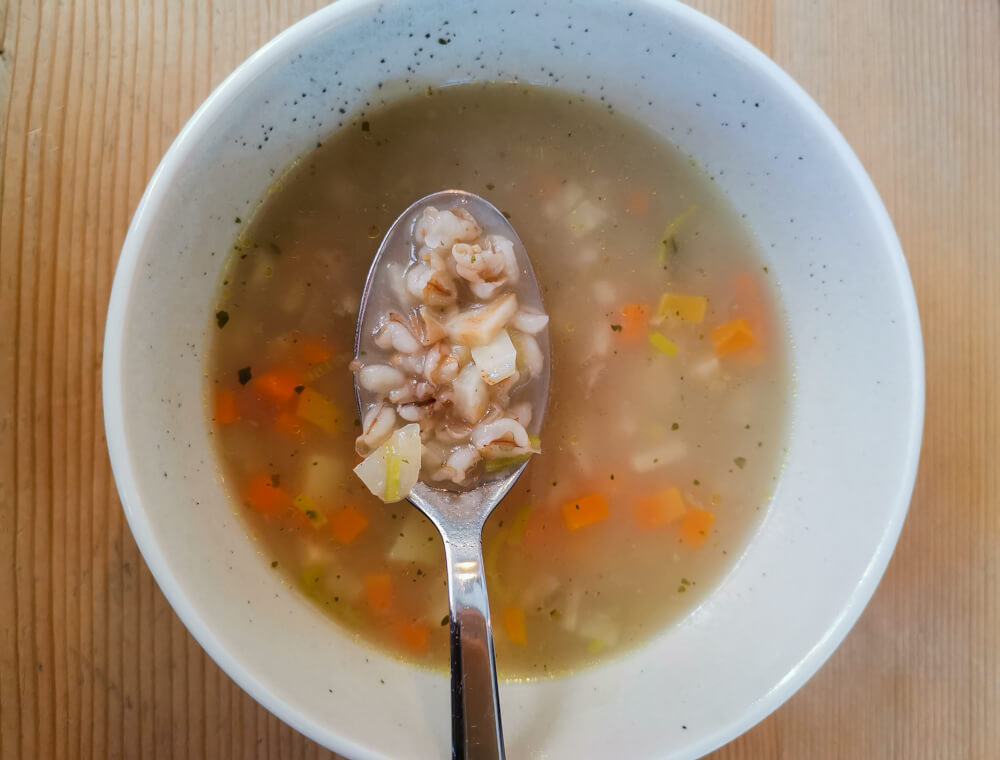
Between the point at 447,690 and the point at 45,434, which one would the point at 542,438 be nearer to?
the point at 447,690

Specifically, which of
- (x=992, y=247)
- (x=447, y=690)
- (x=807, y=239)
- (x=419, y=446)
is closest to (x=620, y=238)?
(x=807, y=239)

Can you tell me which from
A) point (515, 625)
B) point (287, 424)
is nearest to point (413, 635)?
point (515, 625)

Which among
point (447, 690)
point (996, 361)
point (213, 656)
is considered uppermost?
point (996, 361)

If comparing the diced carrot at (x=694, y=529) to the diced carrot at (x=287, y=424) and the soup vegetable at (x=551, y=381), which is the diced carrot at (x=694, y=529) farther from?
the diced carrot at (x=287, y=424)

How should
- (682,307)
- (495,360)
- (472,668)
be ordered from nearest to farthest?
(472,668)
(495,360)
(682,307)

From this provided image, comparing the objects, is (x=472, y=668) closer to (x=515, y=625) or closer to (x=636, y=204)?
(x=515, y=625)

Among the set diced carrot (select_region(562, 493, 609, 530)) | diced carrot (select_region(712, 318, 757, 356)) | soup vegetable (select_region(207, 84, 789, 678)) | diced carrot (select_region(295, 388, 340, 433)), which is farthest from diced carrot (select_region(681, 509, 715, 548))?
diced carrot (select_region(295, 388, 340, 433))
